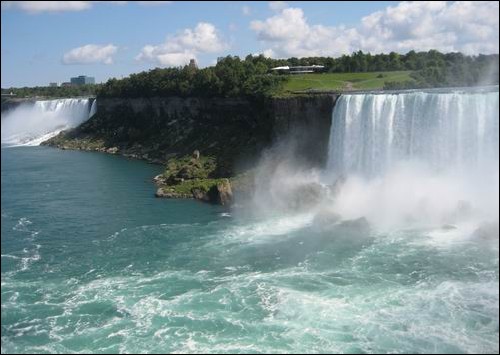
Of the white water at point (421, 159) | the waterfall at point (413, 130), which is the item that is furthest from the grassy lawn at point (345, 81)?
the white water at point (421, 159)

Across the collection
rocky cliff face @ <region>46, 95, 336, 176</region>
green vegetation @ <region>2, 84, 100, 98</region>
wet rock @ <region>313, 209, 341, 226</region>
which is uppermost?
green vegetation @ <region>2, 84, 100, 98</region>

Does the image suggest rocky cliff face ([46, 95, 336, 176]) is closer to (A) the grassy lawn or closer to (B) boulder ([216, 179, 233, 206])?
(A) the grassy lawn

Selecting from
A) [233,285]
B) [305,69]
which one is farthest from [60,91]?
[233,285]

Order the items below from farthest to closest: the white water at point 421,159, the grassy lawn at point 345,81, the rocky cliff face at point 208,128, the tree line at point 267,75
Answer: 1. the grassy lawn at point 345,81
2. the tree line at point 267,75
3. the rocky cliff face at point 208,128
4. the white water at point 421,159

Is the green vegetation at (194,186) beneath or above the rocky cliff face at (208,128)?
beneath

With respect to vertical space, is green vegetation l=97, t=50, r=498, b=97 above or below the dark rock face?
above

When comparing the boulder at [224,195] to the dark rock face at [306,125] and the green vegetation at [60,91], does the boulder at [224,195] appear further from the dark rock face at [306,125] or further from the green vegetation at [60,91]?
the green vegetation at [60,91]

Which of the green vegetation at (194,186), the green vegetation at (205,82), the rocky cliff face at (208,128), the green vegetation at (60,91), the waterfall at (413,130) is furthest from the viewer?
the green vegetation at (60,91)

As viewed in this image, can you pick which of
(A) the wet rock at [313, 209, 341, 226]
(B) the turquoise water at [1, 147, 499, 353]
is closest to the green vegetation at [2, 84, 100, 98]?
(B) the turquoise water at [1, 147, 499, 353]
